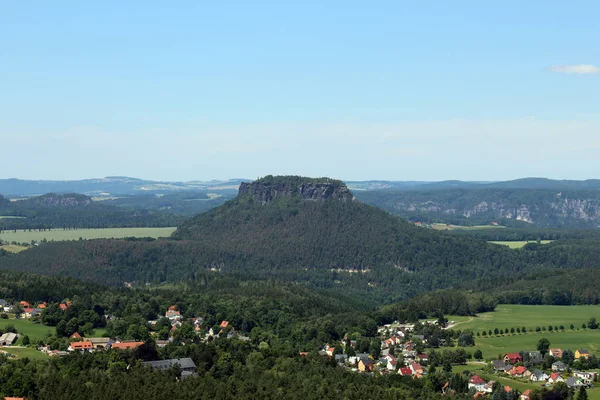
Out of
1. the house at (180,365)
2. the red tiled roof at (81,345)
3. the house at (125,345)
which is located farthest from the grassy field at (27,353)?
the house at (180,365)

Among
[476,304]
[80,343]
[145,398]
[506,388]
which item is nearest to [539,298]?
[476,304]

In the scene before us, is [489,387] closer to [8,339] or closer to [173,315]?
[8,339]

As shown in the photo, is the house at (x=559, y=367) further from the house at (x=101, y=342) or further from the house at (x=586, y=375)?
the house at (x=101, y=342)

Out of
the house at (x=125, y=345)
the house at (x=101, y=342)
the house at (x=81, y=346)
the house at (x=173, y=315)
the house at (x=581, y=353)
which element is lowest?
the house at (x=581, y=353)

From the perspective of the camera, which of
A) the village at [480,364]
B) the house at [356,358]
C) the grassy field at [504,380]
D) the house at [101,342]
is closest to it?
the grassy field at [504,380]

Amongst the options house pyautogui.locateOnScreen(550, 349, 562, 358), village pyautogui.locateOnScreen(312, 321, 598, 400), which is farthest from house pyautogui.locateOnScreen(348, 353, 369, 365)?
house pyautogui.locateOnScreen(550, 349, 562, 358)

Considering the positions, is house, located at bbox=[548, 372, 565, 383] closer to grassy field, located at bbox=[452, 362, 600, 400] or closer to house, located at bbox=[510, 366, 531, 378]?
grassy field, located at bbox=[452, 362, 600, 400]
